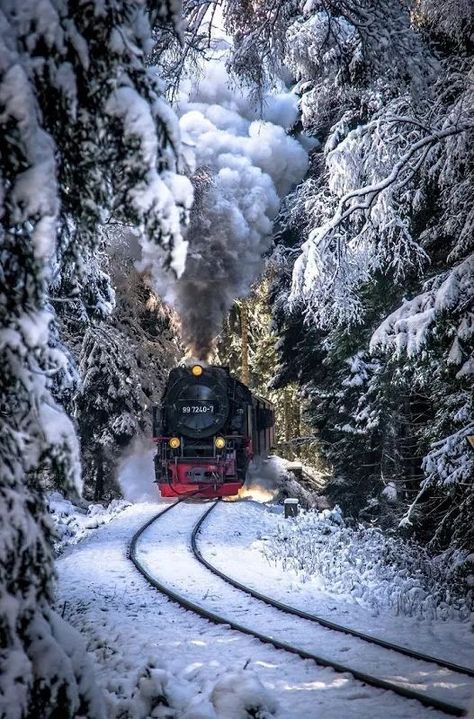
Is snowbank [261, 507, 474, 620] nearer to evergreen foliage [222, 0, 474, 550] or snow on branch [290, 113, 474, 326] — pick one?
evergreen foliage [222, 0, 474, 550]

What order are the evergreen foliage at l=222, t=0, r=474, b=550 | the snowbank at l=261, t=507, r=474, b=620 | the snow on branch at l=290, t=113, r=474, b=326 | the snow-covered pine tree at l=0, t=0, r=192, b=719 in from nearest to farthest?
the snow-covered pine tree at l=0, t=0, r=192, b=719, the evergreen foliage at l=222, t=0, r=474, b=550, the snow on branch at l=290, t=113, r=474, b=326, the snowbank at l=261, t=507, r=474, b=620

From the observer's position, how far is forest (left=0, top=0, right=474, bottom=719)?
288cm

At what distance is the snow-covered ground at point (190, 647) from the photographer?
14.5 ft

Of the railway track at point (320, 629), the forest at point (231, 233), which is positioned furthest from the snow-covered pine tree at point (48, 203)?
the railway track at point (320, 629)

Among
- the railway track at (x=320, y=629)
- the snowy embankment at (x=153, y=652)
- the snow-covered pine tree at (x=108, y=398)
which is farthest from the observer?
the snow-covered pine tree at (x=108, y=398)

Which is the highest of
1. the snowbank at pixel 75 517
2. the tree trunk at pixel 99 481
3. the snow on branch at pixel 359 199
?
the snow on branch at pixel 359 199

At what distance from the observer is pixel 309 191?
48.6 ft

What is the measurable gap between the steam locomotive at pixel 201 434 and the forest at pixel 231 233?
1.39m

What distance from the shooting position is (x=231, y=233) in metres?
16.2

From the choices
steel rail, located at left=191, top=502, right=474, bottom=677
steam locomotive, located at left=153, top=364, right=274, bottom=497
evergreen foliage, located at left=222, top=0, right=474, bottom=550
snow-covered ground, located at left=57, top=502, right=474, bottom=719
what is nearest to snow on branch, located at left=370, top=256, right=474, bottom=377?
evergreen foliage, located at left=222, top=0, right=474, bottom=550

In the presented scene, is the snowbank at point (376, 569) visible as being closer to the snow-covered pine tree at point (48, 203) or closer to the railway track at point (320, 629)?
the railway track at point (320, 629)

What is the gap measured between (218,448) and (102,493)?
6310mm

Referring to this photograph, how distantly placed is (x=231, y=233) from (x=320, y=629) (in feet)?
37.6

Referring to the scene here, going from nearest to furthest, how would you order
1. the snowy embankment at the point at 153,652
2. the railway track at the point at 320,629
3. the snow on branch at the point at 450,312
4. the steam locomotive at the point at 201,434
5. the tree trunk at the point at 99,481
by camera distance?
1. the snowy embankment at the point at 153,652
2. the railway track at the point at 320,629
3. the snow on branch at the point at 450,312
4. the steam locomotive at the point at 201,434
5. the tree trunk at the point at 99,481
